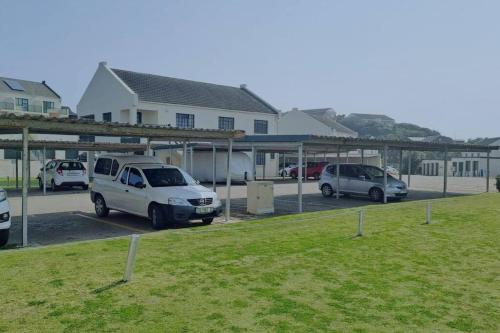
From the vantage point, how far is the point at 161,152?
3138cm

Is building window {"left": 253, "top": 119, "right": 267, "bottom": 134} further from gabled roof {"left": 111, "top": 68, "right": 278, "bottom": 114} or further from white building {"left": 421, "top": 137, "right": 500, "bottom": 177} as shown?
white building {"left": 421, "top": 137, "right": 500, "bottom": 177}

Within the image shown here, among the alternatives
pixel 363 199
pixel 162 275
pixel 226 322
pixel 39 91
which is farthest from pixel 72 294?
pixel 39 91

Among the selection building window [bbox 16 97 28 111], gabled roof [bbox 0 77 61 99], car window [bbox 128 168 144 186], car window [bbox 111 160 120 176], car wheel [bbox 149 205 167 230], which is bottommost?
car wheel [bbox 149 205 167 230]

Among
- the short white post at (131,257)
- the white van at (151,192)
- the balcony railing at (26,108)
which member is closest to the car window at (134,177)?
the white van at (151,192)

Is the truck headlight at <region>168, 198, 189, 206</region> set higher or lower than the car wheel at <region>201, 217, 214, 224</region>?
higher

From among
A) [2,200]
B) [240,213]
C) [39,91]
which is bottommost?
[240,213]

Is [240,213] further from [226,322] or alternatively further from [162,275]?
[226,322]

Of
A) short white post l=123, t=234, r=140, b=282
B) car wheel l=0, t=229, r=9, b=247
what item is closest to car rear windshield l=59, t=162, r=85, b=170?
car wheel l=0, t=229, r=9, b=247

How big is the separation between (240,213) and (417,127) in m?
116

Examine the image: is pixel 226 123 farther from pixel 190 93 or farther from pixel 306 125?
pixel 306 125

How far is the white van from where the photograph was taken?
11523mm

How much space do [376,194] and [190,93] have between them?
75.1 feet

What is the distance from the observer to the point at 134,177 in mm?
12523

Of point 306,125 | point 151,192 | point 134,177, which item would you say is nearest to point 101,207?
point 134,177
